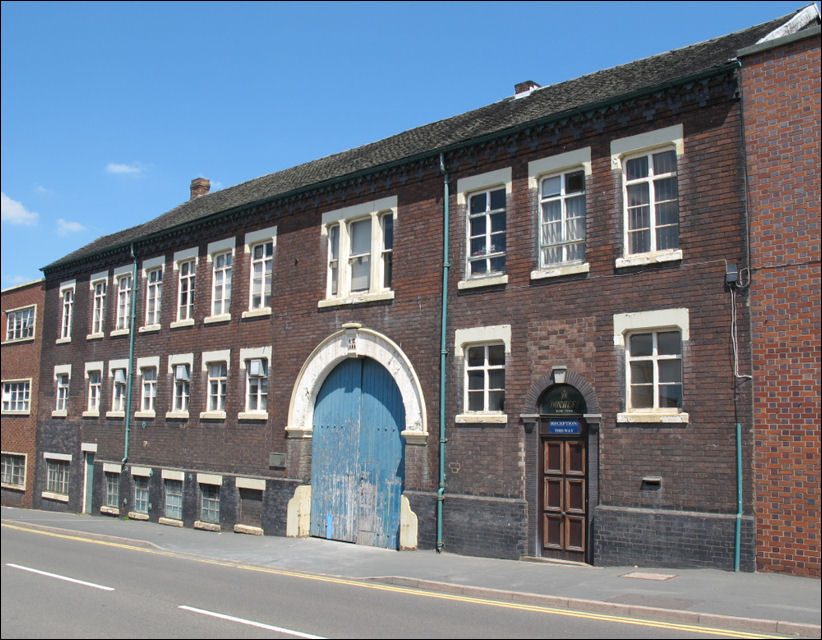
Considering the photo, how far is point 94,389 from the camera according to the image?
93.1 feet

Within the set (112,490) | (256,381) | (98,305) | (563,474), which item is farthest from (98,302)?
(563,474)

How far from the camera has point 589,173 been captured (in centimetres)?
1508

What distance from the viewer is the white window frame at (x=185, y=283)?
24.4 meters

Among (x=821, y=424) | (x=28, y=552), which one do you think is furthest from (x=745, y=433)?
(x=28, y=552)

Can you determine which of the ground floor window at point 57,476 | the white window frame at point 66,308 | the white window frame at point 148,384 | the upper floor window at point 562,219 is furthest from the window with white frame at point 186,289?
the upper floor window at point 562,219

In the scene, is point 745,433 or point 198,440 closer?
point 745,433

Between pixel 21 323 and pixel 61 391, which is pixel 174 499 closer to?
pixel 61 391

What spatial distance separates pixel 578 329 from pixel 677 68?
5228 mm

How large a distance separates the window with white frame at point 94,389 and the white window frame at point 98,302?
1238 millimetres

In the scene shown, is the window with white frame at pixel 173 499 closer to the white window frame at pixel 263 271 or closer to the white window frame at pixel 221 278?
the white window frame at pixel 221 278

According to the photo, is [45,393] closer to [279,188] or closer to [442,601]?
[279,188]

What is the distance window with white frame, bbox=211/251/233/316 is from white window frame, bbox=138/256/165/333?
2887 mm

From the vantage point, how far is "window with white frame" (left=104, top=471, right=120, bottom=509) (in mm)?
26391

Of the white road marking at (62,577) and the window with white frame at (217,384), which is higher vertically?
the window with white frame at (217,384)
